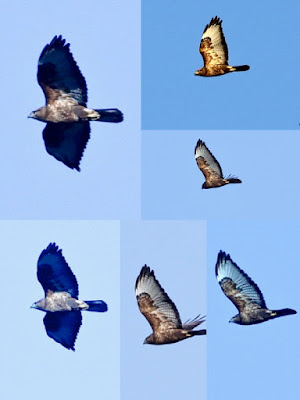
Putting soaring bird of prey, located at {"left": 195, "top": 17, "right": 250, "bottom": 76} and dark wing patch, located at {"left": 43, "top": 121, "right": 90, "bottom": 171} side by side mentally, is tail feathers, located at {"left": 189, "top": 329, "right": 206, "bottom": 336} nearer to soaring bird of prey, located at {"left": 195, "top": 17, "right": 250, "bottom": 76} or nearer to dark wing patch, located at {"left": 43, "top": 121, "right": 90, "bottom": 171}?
dark wing patch, located at {"left": 43, "top": 121, "right": 90, "bottom": 171}

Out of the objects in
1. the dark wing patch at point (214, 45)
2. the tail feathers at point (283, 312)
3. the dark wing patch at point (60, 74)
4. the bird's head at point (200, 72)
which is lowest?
the tail feathers at point (283, 312)

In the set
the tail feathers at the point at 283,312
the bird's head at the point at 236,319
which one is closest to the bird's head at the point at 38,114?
the bird's head at the point at 236,319

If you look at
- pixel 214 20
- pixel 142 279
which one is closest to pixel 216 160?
pixel 214 20

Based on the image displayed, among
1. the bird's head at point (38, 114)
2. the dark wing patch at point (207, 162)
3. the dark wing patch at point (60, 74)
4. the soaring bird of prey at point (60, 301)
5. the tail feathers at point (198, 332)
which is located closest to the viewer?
the dark wing patch at point (60, 74)

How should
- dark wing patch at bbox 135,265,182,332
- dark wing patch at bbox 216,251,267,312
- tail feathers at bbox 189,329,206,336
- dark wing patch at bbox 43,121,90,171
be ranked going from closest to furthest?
dark wing patch at bbox 135,265,182,332
dark wing patch at bbox 216,251,267,312
tail feathers at bbox 189,329,206,336
dark wing patch at bbox 43,121,90,171

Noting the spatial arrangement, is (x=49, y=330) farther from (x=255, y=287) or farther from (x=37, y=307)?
(x=255, y=287)

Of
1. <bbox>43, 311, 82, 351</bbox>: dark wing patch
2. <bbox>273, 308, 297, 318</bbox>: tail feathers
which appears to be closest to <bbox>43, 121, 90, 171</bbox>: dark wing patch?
<bbox>43, 311, 82, 351</bbox>: dark wing patch

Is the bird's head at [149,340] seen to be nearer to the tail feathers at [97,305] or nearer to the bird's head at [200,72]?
the tail feathers at [97,305]
